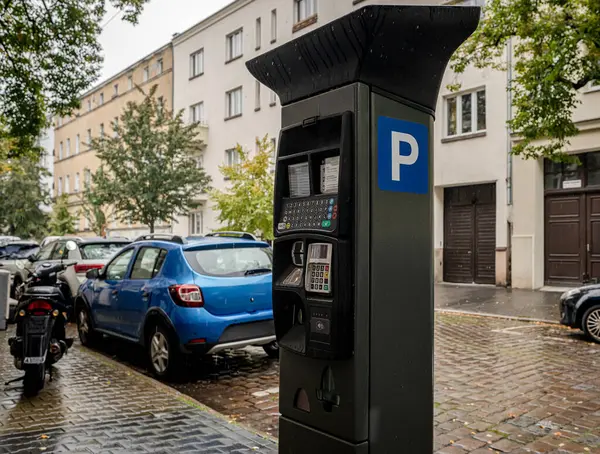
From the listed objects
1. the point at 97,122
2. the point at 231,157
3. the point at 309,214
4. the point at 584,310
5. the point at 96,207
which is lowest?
the point at 584,310

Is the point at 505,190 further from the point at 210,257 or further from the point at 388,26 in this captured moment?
the point at 388,26

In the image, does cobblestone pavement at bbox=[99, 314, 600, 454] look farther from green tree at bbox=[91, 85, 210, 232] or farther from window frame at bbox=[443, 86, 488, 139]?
green tree at bbox=[91, 85, 210, 232]

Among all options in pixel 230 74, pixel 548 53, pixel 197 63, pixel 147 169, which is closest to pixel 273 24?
pixel 230 74

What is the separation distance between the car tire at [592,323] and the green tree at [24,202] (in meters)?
42.5

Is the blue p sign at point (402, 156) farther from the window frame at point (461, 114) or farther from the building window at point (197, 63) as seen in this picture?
the building window at point (197, 63)

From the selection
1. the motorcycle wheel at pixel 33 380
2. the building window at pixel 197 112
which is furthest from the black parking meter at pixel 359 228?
the building window at pixel 197 112

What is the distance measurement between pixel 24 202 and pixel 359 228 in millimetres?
47440

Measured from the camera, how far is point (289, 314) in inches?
134

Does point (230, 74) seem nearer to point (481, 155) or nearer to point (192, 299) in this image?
point (481, 155)

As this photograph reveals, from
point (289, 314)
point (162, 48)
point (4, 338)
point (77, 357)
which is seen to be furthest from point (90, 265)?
point (162, 48)

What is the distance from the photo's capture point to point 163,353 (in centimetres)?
714

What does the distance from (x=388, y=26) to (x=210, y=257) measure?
16.1 ft

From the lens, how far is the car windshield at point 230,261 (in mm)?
7262

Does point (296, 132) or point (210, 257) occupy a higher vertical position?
point (296, 132)
